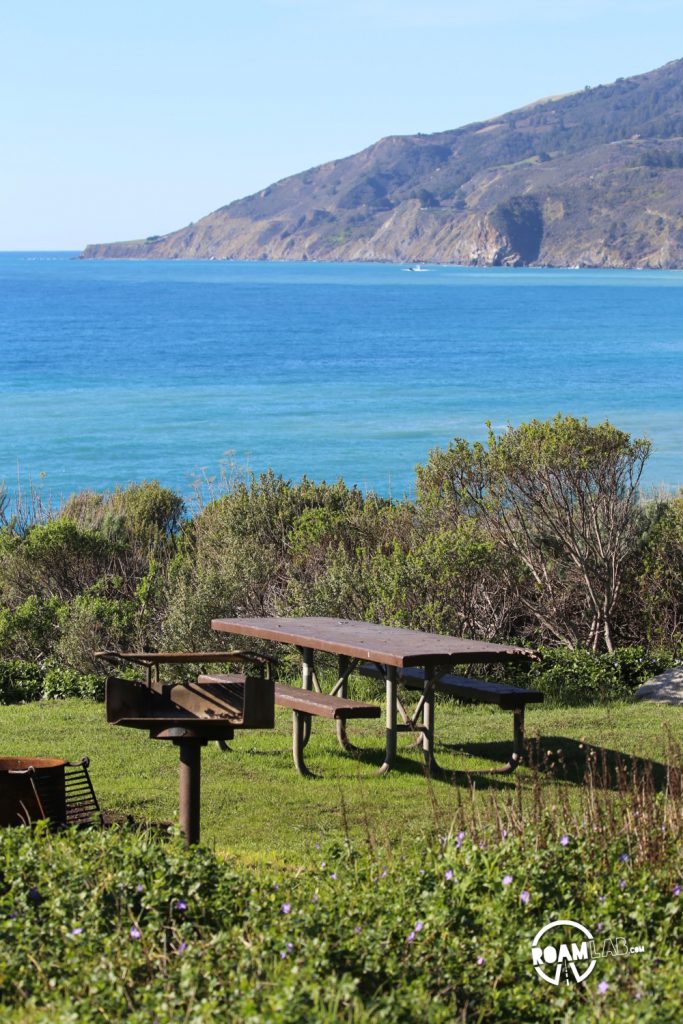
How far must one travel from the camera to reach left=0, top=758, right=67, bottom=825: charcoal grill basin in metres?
5.34

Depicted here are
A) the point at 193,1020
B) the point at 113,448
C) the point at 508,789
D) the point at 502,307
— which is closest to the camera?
the point at 193,1020

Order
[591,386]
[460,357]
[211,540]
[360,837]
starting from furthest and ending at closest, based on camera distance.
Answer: [460,357]
[591,386]
[211,540]
[360,837]

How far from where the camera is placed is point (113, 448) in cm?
3572

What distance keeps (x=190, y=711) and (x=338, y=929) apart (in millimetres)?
2052

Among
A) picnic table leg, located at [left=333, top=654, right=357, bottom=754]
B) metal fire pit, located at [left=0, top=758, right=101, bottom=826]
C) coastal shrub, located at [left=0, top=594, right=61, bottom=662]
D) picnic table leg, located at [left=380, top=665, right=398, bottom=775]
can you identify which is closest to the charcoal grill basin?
metal fire pit, located at [left=0, top=758, right=101, bottom=826]

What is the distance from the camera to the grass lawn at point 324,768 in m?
6.40

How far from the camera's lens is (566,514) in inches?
445

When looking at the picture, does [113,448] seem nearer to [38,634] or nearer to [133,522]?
[133,522]

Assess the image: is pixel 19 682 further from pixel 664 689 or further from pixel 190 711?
pixel 190 711

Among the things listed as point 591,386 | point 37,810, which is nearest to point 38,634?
point 37,810

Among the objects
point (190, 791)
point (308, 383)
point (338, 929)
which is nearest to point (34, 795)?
point (190, 791)

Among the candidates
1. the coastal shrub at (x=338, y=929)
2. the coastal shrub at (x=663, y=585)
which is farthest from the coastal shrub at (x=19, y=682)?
the coastal shrub at (x=338, y=929)

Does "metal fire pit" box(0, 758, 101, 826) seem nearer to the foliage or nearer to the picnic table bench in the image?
the picnic table bench

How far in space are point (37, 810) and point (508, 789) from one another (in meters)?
2.64
